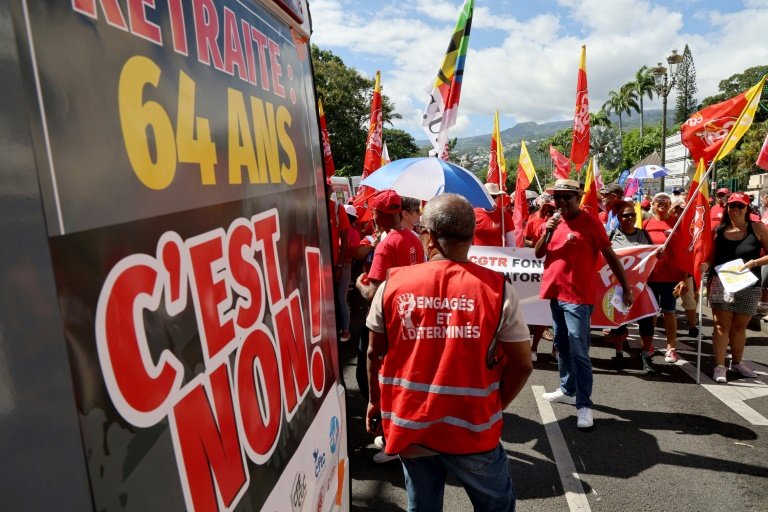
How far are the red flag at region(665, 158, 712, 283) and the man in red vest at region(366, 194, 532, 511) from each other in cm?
436

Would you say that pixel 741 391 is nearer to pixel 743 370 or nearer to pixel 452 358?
pixel 743 370

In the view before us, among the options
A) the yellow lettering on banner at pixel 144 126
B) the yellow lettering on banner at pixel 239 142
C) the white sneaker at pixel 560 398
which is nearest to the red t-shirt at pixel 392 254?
the yellow lettering on banner at pixel 239 142

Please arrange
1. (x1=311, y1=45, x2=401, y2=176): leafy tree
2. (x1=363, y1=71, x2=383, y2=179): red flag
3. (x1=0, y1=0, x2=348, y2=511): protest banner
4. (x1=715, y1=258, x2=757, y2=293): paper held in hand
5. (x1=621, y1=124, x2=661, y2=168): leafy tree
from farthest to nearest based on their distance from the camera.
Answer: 1. (x1=621, y1=124, x2=661, y2=168): leafy tree
2. (x1=311, y1=45, x2=401, y2=176): leafy tree
3. (x1=363, y1=71, x2=383, y2=179): red flag
4. (x1=715, y1=258, x2=757, y2=293): paper held in hand
5. (x1=0, y1=0, x2=348, y2=511): protest banner

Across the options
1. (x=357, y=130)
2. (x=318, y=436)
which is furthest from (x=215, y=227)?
(x=357, y=130)

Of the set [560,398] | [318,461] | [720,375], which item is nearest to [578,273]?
[560,398]

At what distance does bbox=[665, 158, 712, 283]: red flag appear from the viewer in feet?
18.3

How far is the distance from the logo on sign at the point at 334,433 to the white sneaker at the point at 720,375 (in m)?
4.89

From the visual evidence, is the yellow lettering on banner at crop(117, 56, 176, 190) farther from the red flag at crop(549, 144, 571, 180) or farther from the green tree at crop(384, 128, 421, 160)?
the green tree at crop(384, 128, 421, 160)

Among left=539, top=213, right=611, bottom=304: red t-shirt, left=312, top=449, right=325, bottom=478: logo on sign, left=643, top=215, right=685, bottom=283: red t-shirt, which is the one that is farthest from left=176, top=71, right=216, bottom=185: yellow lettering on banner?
left=643, top=215, right=685, bottom=283: red t-shirt

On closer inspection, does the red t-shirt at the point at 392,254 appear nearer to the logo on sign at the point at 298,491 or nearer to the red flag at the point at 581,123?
the logo on sign at the point at 298,491

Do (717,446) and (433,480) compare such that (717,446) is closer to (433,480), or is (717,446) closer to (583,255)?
Answer: (583,255)

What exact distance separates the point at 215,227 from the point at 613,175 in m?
76.5

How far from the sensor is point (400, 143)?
63844mm

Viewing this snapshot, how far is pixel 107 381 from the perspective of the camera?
0.75 m
